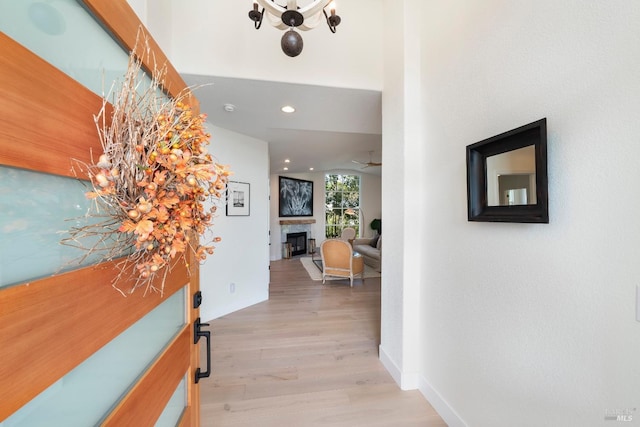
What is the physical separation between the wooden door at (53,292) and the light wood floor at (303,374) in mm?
1196

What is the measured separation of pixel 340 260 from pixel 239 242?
6.64 ft

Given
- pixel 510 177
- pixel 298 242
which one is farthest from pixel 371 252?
pixel 510 177

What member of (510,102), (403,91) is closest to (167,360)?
(510,102)

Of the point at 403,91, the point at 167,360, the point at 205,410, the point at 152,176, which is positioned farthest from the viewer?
the point at 403,91

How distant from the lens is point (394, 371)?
2.08m

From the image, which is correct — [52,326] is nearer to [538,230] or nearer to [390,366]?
[538,230]

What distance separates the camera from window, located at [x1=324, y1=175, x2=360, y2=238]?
28.7 ft

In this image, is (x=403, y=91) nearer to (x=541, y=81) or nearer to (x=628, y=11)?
(x=541, y=81)

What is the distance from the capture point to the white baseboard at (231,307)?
3.24m

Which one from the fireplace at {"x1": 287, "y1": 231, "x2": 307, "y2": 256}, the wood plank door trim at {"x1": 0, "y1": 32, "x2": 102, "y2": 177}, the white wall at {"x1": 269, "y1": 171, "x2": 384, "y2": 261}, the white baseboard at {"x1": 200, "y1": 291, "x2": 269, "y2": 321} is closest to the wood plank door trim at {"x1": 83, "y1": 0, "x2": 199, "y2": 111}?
the wood plank door trim at {"x1": 0, "y1": 32, "x2": 102, "y2": 177}

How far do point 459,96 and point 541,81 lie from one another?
1.66 ft

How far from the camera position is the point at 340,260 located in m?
4.87

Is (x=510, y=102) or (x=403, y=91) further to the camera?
(x=403, y=91)

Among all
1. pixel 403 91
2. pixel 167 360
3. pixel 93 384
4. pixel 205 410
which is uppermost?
pixel 403 91
